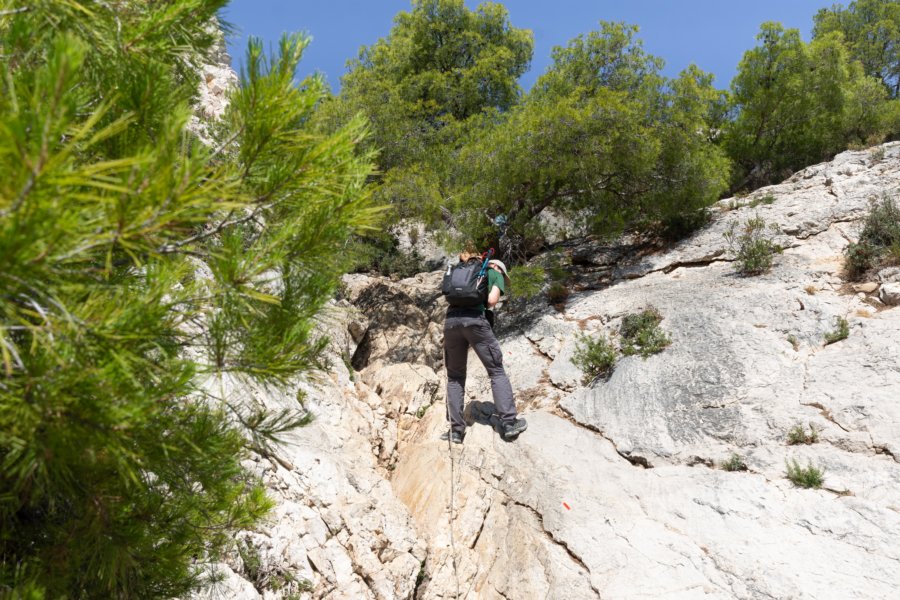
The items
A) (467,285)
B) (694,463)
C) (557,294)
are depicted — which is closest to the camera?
(694,463)

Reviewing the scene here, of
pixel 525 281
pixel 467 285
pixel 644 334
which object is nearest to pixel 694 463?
pixel 644 334

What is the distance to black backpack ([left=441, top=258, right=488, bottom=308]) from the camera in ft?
19.6

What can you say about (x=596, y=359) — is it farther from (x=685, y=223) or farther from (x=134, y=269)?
(x=134, y=269)

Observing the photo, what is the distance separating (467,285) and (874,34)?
23.9 meters

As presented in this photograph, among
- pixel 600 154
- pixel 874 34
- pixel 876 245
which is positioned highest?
pixel 874 34

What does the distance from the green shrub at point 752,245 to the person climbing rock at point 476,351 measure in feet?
16.0

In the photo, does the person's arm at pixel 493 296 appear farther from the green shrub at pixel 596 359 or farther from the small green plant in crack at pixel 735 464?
the small green plant in crack at pixel 735 464

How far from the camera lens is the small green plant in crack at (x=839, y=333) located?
618cm

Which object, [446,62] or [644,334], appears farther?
[446,62]

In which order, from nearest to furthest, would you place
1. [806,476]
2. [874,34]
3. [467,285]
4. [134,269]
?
[134,269] → [806,476] → [467,285] → [874,34]

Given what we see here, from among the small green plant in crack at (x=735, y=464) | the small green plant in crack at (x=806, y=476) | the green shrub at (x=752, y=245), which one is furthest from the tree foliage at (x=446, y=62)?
the small green plant in crack at (x=806, y=476)

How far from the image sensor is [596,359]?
285 inches

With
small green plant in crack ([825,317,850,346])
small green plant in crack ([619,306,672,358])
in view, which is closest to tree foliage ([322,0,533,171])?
small green plant in crack ([619,306,672,358])

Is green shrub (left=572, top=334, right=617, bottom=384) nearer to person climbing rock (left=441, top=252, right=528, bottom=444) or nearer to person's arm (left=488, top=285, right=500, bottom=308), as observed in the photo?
person climbing rock (left=441, top=252, right=528, bottom=444)
